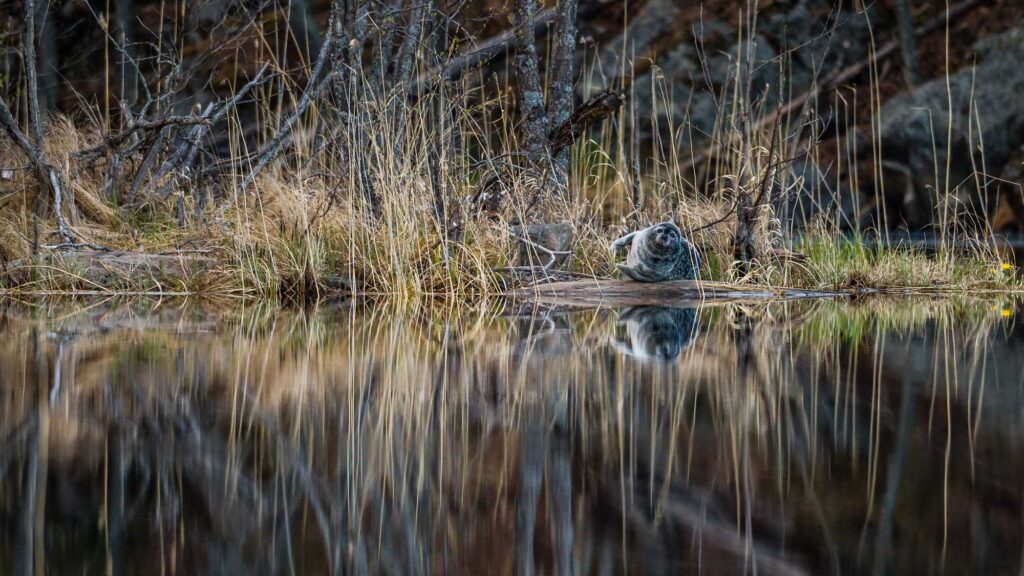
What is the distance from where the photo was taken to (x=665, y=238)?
13.7ft

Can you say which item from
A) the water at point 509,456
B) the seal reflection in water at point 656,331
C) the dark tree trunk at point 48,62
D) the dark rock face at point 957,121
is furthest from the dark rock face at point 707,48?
the water at point 509,456

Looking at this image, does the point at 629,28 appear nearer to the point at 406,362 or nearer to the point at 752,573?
the point at 406,362

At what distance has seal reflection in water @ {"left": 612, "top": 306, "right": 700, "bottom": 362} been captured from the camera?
244 cm

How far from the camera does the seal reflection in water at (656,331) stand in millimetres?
2438

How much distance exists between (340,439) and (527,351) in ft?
3.52

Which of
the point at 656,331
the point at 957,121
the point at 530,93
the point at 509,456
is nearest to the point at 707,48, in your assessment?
the point at 957,121

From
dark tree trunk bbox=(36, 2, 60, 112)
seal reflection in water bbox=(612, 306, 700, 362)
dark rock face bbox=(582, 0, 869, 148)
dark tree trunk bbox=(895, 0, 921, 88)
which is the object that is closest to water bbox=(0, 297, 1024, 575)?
seal reflection in water bbox=(612, 306, 700, 362)

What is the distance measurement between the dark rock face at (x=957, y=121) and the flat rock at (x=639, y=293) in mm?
4059

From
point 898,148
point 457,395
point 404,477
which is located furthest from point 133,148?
point 898,148

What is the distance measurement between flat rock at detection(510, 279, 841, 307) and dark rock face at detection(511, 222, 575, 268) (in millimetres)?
248

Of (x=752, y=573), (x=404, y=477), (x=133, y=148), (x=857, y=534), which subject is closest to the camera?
(x=752, y=573)

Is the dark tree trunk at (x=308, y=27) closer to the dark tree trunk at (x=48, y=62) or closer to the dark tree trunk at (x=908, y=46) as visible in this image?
the dark tree trunk at (x=48, y=62)

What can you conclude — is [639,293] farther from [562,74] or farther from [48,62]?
[48,62]

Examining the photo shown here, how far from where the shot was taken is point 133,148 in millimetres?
5090
